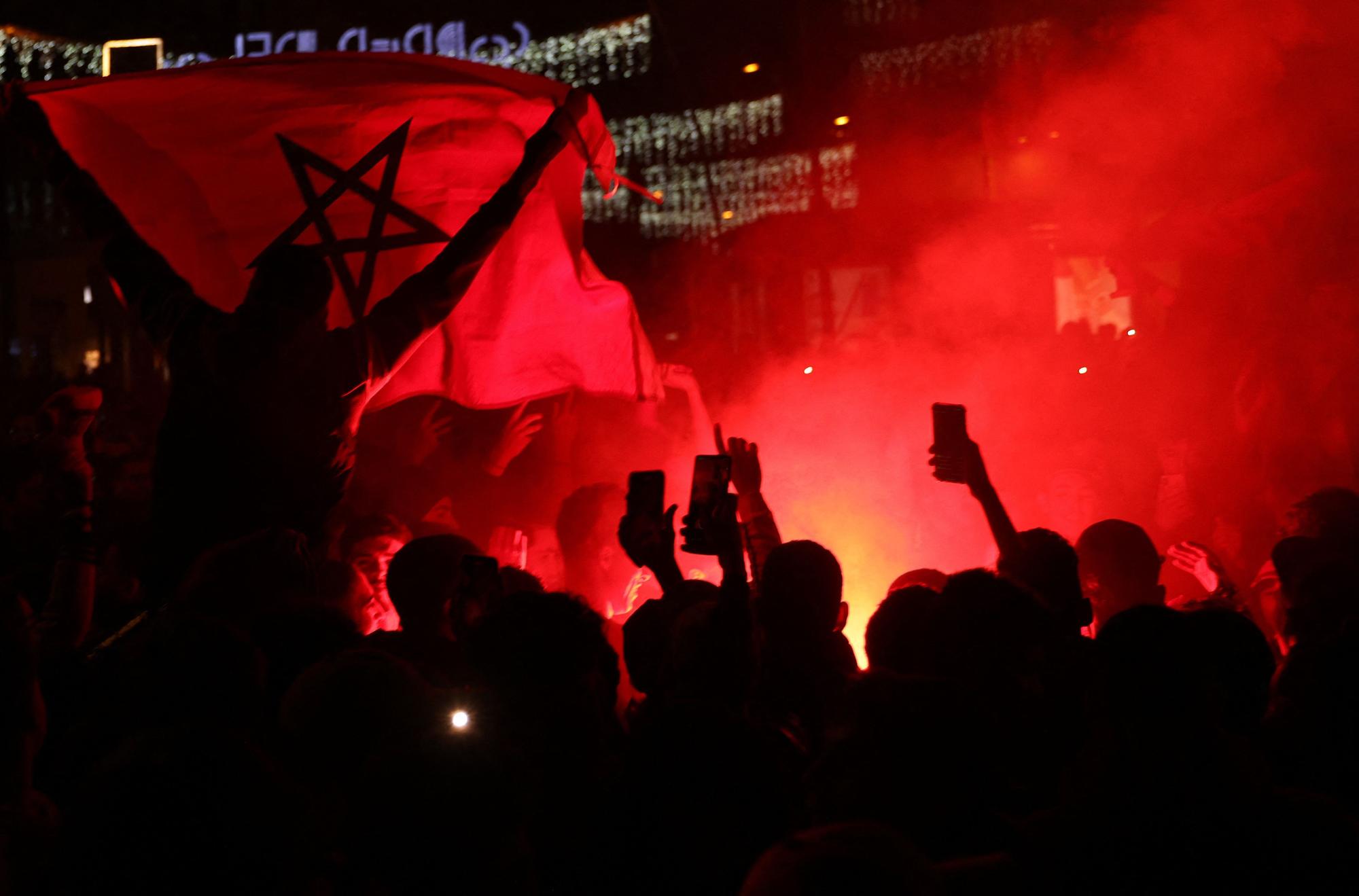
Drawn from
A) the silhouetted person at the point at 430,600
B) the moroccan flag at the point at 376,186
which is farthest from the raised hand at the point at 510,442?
the silhouetted person at the point at 430,600

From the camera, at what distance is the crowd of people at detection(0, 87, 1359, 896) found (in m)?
1.79

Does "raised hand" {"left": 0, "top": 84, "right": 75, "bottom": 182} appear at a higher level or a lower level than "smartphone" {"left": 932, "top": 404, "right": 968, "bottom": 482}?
higher

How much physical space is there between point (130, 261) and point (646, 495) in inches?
75.9

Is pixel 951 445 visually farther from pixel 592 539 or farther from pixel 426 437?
pixel 426 437

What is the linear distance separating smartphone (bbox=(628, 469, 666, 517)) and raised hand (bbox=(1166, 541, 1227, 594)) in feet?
9.26

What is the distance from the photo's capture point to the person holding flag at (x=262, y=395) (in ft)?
11.5

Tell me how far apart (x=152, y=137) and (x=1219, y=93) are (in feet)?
22.9

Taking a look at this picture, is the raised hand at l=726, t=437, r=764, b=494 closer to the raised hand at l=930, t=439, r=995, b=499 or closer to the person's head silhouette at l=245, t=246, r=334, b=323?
the raised hand at l=930, t=439, r=995, b=499

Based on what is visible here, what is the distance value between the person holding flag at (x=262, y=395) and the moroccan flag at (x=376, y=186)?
1.39 m

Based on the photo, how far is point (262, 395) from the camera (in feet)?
11.5

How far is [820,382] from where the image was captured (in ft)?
30.1

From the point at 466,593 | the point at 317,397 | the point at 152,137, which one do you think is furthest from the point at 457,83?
the point at 466,593

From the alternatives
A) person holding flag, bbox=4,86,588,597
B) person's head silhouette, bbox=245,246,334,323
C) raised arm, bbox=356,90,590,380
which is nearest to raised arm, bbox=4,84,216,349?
person holding flag, bbox=4,86,588,597

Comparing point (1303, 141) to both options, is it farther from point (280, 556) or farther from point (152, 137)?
point (280, 556)
